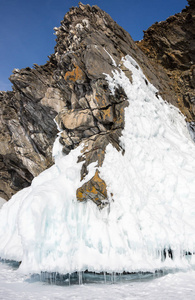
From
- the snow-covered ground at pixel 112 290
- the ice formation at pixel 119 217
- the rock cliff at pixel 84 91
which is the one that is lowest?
the snow-covered ground at pixel 112 290

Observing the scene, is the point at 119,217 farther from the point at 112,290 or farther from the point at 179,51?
the point at 179,51

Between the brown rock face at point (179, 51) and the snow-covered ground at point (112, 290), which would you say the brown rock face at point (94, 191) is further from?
the brown rock face at point (179, 51)

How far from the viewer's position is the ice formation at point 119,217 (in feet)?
24.4

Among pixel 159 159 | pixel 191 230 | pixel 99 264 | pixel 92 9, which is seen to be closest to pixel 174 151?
pixel 159 159

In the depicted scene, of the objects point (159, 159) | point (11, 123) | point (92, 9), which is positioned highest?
point (92, 9)

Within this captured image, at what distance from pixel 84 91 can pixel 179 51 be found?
14.6m

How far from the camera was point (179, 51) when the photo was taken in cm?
2125

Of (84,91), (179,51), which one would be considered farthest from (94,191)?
(179,51)

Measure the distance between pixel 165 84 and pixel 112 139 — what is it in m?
12.3

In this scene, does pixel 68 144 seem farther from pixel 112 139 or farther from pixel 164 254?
pixel 164 254

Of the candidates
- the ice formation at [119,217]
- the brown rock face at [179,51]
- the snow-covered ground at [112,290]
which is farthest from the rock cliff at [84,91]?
the snow-covered ground at [112,290]

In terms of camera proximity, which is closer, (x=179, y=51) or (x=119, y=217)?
(x=119, y=217)

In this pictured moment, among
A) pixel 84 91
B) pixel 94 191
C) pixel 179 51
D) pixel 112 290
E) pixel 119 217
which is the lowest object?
pixel 112 290

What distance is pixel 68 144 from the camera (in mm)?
12492
